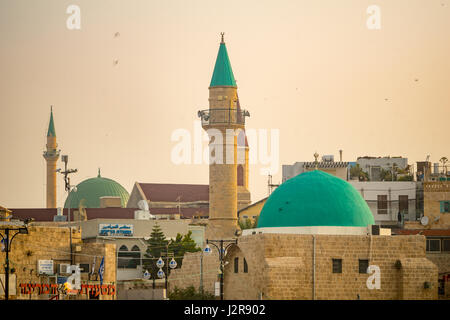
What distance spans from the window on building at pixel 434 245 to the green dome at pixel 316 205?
13.7m

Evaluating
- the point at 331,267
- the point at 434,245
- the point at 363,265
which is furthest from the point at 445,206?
the point at 331,267

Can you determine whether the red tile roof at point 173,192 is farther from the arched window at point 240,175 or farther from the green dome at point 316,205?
the green dome at point 316,205

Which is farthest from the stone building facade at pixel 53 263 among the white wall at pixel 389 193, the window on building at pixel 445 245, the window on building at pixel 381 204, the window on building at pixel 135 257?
the window on building at pixel 381 204

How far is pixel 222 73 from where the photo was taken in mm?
75500

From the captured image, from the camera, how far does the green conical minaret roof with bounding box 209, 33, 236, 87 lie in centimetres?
7531

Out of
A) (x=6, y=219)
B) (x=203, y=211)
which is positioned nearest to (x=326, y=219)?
(x=6, y=219)

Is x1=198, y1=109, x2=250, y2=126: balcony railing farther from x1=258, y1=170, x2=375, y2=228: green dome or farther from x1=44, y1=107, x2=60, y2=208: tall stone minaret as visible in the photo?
x1=44, y1=107, x2=60, y2=208: tall stone minaret

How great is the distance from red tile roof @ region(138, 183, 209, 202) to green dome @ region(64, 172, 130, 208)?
3815mm

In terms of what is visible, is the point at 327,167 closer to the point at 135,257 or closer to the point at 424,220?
the point at 424,220

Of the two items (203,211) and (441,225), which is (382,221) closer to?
(441,225)

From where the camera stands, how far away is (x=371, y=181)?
3135 inches

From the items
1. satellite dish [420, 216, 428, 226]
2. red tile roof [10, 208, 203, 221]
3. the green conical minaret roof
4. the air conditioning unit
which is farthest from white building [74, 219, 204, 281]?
satellite dish [420, 216, 428, 226]

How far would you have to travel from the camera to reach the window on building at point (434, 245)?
65188 mm
